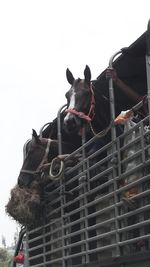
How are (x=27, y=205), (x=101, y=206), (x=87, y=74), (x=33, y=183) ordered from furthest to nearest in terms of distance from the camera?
(x=33, y=183), (x=27, y=205), (x=87, y=74), (x=101, y=206)

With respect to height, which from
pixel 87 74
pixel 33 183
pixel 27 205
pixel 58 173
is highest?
pixel 87 74

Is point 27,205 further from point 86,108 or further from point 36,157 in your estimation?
point 86,108

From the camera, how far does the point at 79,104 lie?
6.57 metres

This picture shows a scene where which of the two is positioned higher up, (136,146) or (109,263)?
(136,146)

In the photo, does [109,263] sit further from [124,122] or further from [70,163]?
[70,163]

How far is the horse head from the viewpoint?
6.39 meters

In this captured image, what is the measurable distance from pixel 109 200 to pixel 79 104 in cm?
119

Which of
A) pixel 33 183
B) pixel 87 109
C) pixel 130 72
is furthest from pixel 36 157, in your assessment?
pixel 130 72

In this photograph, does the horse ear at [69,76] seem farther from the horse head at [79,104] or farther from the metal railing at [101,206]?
the metal railing at [101,206]

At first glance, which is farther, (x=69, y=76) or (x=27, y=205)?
(x=27, y=205)

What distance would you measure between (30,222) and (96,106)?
2098mm

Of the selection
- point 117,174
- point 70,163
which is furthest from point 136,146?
point 70,163

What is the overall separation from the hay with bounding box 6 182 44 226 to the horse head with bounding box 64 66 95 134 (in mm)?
1610

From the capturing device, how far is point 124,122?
575cm
